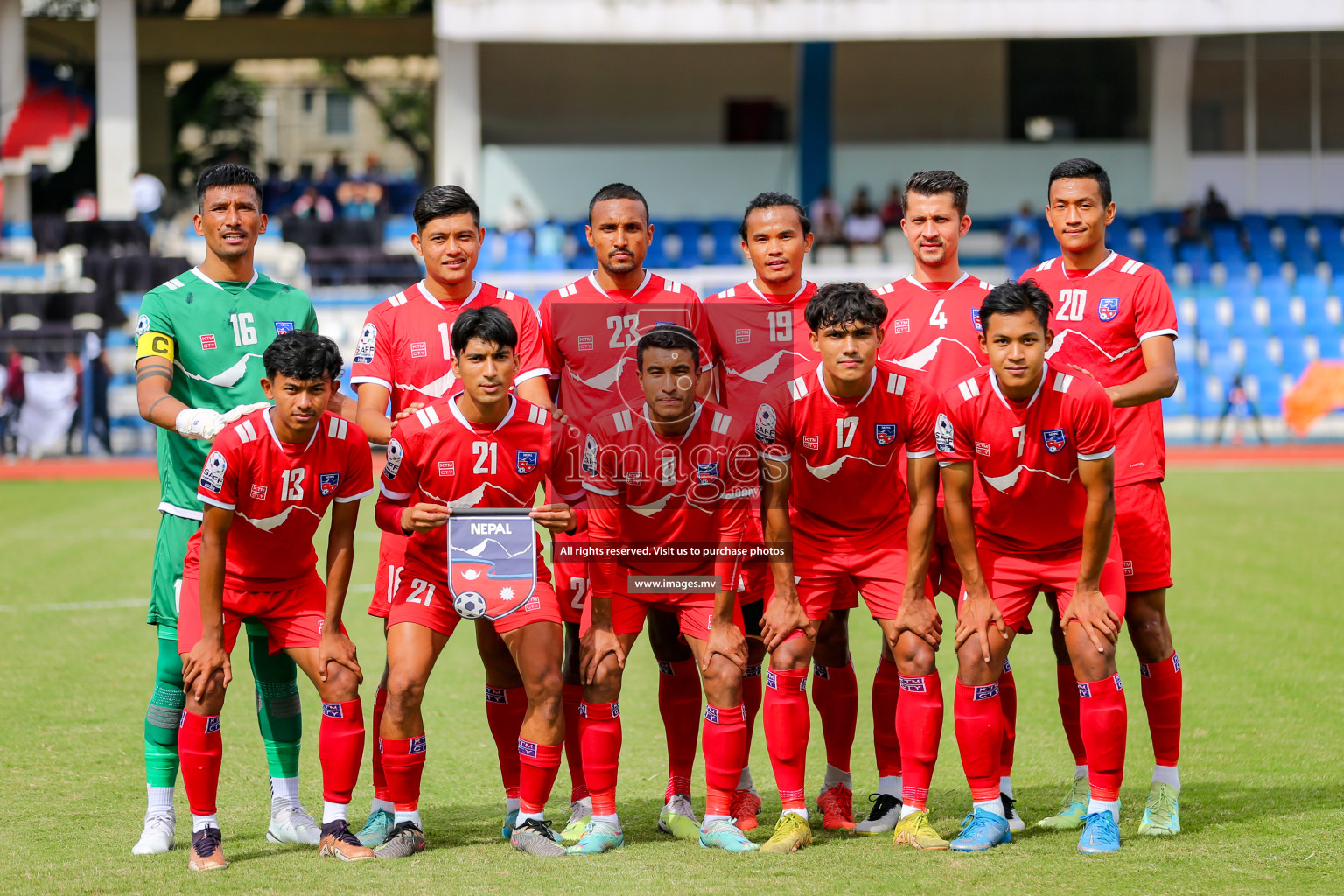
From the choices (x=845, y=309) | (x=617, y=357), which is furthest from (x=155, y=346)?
(x=845, y=309)

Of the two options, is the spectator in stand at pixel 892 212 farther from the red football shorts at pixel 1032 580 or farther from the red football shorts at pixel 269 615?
the red football shorts at pixel 269 615

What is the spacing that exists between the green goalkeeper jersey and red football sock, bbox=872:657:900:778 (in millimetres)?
2534

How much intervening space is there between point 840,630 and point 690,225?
64.8 feet

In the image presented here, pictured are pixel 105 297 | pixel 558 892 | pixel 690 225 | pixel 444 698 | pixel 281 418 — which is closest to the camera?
pixel 558 892

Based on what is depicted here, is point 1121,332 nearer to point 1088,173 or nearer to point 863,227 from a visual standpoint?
point 1088,173

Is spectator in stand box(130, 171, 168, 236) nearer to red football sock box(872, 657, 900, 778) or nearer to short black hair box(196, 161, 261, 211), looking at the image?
short black hair box(196, 161, 261, 211)

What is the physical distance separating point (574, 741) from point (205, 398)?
1845 mm

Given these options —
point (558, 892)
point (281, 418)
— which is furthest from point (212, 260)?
point (558, 892)

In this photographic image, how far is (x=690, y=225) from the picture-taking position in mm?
24125

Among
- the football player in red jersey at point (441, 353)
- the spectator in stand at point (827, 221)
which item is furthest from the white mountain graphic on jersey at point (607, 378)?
the spectator in stand at point (827, 221)

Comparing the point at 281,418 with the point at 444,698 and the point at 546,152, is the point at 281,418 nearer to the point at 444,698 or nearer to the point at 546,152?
the point at 444,698

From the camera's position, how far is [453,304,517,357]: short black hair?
4.45 meters

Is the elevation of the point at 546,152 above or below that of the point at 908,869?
above

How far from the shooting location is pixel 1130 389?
4.73 metres
